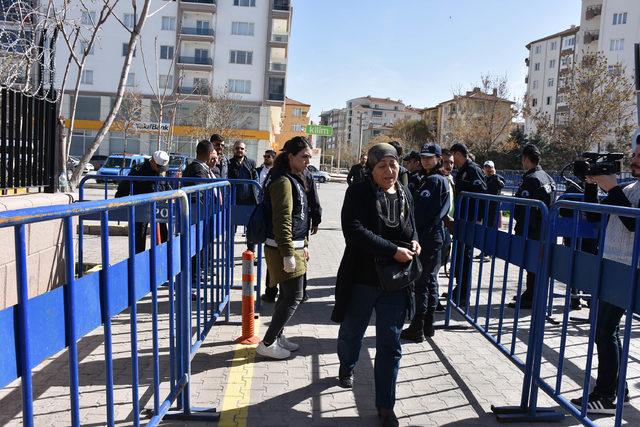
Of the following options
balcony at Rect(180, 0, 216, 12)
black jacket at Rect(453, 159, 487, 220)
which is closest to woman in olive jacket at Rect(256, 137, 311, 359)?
black jacket at Rect(453, 159, 487, 220)

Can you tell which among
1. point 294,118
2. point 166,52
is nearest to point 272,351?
point 166,52

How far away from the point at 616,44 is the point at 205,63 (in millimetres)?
44078

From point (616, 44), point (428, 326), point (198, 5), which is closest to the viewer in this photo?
point (428, 326)

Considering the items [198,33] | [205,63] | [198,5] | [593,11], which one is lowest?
[205,63]

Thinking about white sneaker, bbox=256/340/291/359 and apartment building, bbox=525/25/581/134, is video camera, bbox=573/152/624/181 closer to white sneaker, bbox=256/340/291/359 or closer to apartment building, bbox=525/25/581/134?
white sneaker, bbox=256/340/291/359

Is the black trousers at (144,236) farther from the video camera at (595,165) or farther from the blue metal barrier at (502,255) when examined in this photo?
the video camera at (595,165)

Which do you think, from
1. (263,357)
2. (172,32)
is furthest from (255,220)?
(172,32)

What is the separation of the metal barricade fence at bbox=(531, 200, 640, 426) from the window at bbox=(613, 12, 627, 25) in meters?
68.7

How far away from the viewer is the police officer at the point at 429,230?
17.4ft

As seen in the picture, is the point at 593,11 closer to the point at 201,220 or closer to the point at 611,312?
the point at 611,312

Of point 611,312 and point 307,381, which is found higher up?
point 611,312

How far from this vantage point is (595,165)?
163 inches

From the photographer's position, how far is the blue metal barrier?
4.05 m

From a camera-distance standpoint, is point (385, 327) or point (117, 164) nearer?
point (385, 327)
